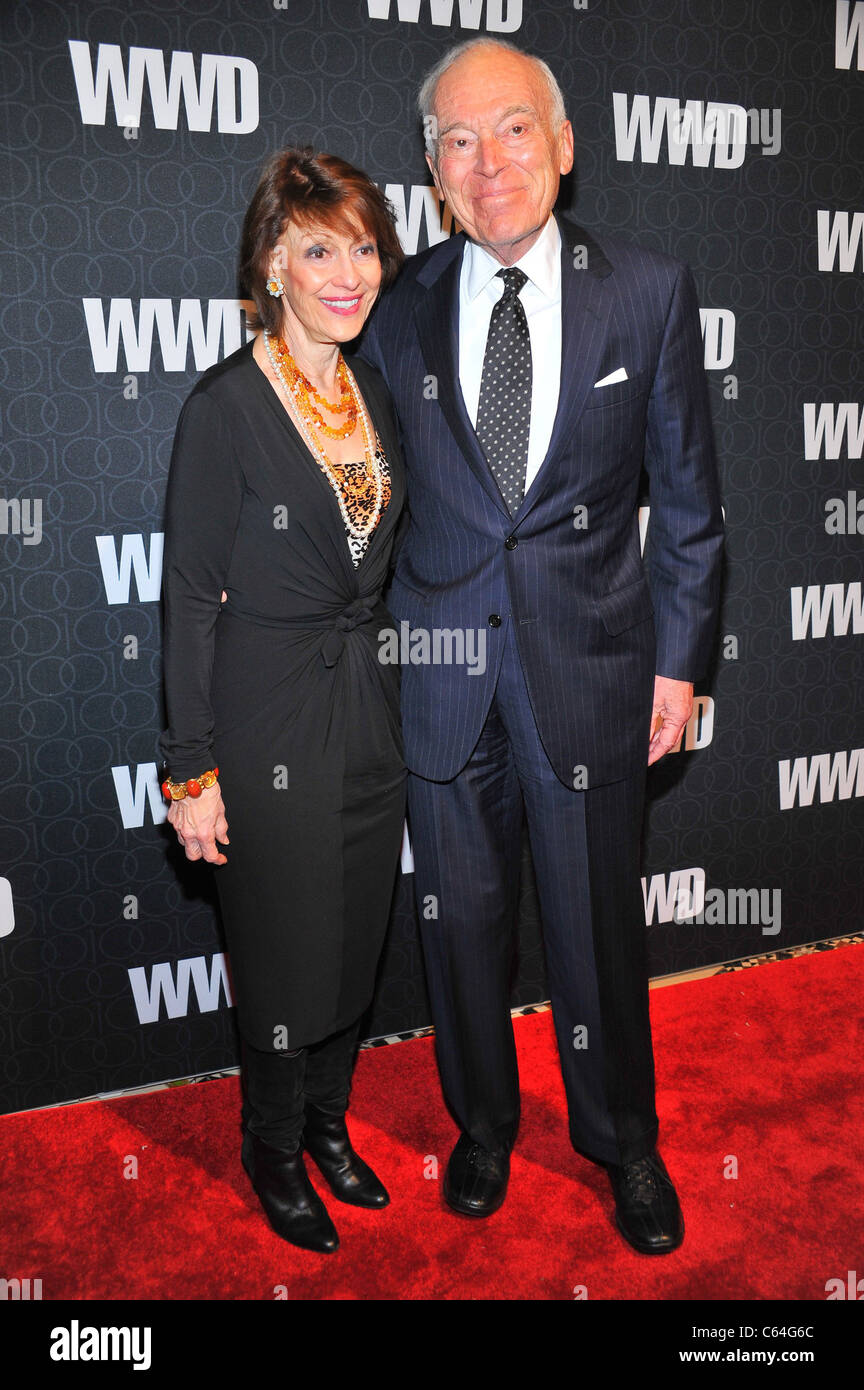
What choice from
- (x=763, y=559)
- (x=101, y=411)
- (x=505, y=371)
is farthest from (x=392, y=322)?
(x=763, y=559)

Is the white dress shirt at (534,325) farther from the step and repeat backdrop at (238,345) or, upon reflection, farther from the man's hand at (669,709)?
the step and repeat backdrop at (238,345)

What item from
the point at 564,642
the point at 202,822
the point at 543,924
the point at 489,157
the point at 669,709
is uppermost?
the point at 489,157

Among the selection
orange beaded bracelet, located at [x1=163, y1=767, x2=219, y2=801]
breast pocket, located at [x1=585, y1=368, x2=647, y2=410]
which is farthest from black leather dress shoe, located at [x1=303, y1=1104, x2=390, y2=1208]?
breast pocket, located at [x1=585, y1=368, x2=647, y2=410]

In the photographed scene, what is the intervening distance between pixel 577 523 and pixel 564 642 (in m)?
0.21

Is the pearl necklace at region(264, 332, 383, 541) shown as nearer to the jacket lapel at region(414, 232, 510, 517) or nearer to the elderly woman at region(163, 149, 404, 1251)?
the elderly woman at region(163, 149, 404, 1251)

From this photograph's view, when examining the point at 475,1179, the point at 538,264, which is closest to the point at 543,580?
the point at 538,264

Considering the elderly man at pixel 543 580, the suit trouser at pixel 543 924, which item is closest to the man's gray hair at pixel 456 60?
the elderly man at pixel 543 580

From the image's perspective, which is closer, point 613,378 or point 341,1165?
point 613,378

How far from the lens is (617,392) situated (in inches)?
80.7

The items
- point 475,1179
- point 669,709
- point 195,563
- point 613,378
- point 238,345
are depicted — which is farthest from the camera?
point 238,345

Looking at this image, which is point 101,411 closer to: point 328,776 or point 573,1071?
point 328,776

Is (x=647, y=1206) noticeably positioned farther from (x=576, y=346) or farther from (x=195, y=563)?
(x=576, y=346)

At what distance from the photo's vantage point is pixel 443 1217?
2367mm

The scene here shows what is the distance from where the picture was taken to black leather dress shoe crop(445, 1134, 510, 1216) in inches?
93.1
